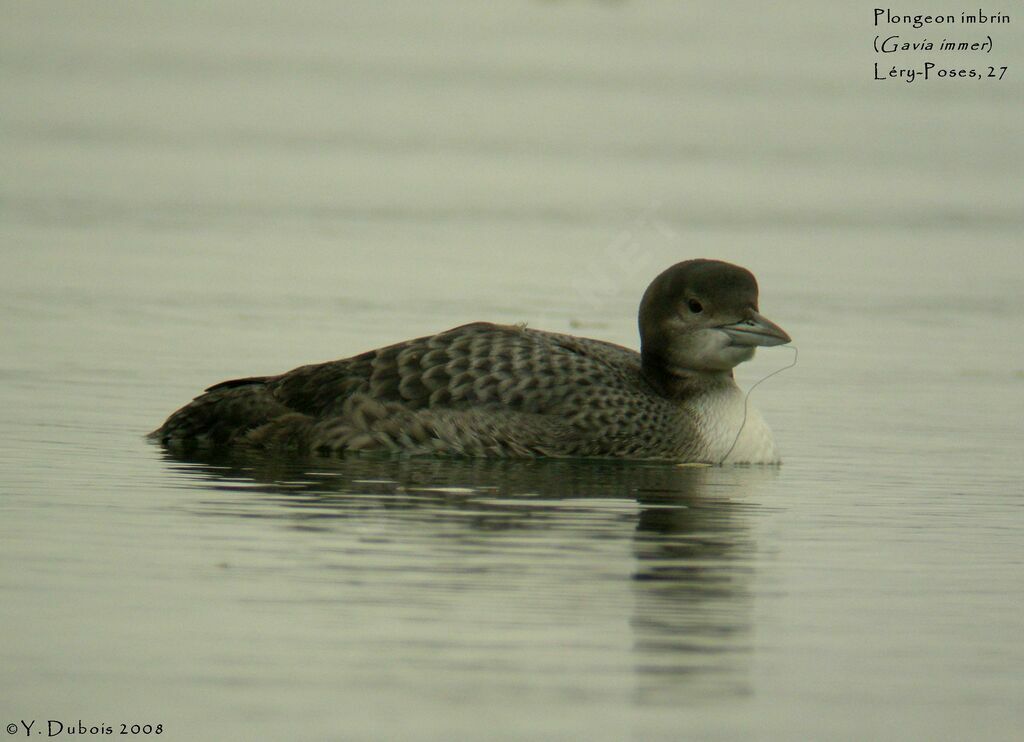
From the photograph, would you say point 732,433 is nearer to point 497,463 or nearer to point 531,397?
point 531,397

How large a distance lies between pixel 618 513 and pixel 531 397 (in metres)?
1.75

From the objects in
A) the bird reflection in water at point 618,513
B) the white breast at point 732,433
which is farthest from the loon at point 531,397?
the bird reflection in water at point 618,513

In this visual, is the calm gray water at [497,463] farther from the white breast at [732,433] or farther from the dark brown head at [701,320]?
the dark brown head at [701,320]

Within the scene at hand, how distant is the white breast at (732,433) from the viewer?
11750 millimetres

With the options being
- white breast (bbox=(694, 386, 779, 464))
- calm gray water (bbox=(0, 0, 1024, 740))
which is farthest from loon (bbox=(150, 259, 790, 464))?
calm gray water (bbox=(0, 0, 1024, 740))

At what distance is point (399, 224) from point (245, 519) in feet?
42.3

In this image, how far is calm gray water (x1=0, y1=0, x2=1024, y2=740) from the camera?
7086 millimetres

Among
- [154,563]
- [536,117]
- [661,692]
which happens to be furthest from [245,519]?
[536,117]

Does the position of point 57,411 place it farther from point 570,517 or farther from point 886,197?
point 886,197

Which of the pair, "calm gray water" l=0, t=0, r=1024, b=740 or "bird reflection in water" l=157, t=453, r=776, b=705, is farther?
"bird reflection in water" l=157, t=453, r=776, b=705

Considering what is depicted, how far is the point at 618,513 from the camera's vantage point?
10.0 meters

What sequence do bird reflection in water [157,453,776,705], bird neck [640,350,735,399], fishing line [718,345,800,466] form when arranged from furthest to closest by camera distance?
1. bird neck [640,350,735,399]
2. fishing line [718,345,800,466]
3. bird reflection in water [157,453,776,705]

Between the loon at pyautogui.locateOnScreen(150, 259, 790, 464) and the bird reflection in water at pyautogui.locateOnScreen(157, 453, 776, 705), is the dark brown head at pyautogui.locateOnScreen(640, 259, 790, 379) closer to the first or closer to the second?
the loon at pyautogui.locateOnScreen(150, 259, 790, 464)

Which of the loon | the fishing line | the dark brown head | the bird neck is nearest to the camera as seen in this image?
the loon
